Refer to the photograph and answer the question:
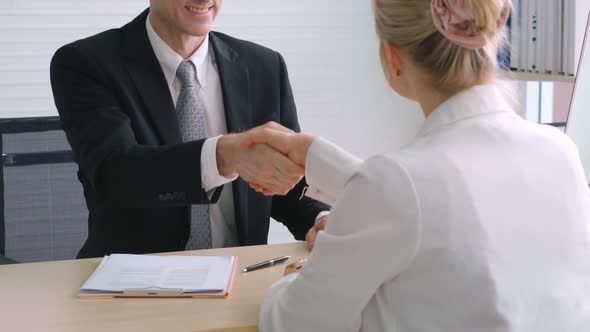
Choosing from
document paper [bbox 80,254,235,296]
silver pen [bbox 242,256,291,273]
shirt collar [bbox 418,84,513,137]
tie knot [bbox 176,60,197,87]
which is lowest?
silver pen [bbox 242,256,291,273]

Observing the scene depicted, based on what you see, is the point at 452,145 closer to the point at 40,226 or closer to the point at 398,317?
the point at 398,317

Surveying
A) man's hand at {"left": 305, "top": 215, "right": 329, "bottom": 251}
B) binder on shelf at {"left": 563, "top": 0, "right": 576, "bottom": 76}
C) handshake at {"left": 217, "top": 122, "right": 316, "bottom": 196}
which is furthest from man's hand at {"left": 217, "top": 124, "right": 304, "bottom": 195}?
binder on shelf at {"left": 563, "top": 0, "right": 576, "bottom": 76}

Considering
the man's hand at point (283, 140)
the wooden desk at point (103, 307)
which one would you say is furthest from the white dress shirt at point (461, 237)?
the man's hand at point (283, 140)

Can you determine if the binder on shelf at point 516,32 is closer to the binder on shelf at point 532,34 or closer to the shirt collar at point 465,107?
the binder on shelf at point 532,34

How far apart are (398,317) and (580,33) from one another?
4.56 ft

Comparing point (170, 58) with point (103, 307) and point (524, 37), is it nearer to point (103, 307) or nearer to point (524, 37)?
point (103, 307)

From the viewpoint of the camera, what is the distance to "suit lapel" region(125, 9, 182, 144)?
215 centimetres

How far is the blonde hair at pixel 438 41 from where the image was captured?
122 centimetres

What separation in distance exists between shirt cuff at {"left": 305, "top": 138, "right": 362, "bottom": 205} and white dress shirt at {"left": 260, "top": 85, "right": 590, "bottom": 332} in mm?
350

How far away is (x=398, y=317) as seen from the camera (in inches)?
46.5

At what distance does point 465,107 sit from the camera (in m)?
1.22

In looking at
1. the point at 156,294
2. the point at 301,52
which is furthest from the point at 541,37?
the point at 301,52

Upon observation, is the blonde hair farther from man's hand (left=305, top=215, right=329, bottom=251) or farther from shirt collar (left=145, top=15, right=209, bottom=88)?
shirt collar (left=145, top=15, right=209, bottom=88)

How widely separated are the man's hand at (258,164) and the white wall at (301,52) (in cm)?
215
